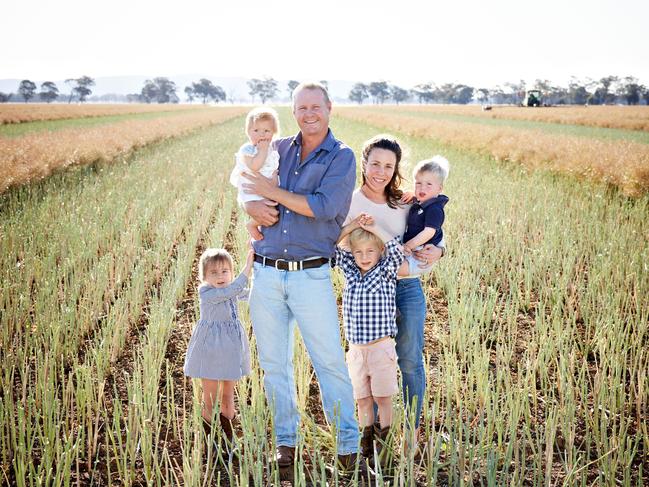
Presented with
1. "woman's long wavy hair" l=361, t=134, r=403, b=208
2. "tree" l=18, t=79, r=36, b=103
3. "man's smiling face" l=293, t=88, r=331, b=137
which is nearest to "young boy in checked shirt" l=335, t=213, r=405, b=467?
"woman's long wavy hair" l=361, t=134, r=403, b=208

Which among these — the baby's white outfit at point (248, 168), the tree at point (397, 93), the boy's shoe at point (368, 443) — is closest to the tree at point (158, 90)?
the tree at point (397, 93)

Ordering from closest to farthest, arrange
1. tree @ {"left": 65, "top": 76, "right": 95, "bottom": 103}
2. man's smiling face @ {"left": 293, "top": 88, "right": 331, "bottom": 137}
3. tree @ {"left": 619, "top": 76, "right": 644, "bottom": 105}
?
man's smiling face @ {"left": 293, "top": 88, "right": 331, "bottom": 137}
tree @ {"left": 619, "top": 76, "right": 644, "bottom": 105}
tree @ {"left": 65, "top": 76, "right": 95, "bottom": 103}

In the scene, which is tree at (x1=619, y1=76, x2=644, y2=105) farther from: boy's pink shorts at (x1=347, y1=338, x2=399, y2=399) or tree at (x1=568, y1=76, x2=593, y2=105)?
boy's pink shorts at (x1=347, y1=338, x2=399, y2=399)

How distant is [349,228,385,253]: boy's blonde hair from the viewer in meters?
3.01

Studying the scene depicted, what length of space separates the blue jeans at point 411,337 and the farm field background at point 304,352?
0.19 m

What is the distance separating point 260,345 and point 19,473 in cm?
124

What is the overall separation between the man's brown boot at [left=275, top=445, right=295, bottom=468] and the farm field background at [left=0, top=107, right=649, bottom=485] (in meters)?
0.08

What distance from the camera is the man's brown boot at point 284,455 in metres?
2.85

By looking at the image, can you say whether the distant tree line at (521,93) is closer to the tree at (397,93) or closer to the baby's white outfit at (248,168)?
the tree at (397,93)

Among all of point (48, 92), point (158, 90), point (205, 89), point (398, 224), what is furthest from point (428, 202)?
point (205, 89)

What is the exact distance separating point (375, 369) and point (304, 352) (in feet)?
3.74

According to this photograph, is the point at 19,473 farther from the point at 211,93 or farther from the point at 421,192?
the point at 211,93

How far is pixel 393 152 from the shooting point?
298 cm

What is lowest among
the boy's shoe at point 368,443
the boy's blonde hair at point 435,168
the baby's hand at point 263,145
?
the boy's shoe at point 368,443
